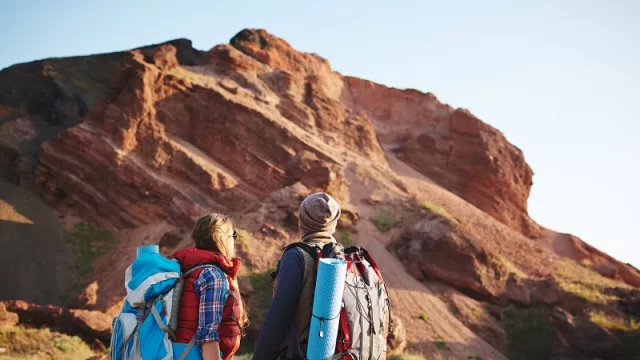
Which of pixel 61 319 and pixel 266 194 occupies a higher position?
pixel 266 194

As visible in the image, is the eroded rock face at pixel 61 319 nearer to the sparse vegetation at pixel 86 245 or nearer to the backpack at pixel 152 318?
the sparse vegetation at pixel 86 245

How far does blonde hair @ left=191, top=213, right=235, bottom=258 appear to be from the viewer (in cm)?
329

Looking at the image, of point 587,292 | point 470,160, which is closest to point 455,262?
point 587,292

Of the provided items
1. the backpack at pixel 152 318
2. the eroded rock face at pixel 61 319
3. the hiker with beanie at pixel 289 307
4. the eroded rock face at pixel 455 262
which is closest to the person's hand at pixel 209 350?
the backpack at pixel 152 318

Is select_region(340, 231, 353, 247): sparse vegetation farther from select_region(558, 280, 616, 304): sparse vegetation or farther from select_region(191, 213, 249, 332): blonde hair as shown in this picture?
select_region(191, 213, 249, 332): blonde hair

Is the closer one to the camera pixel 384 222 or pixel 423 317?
pixel 423 317

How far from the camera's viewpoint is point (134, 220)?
21.4 meters

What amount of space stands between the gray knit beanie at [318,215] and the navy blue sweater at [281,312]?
1.26 ft

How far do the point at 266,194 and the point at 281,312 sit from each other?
19.0 meters

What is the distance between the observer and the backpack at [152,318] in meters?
2.96

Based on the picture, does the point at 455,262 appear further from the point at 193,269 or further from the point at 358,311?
the point at 193,269

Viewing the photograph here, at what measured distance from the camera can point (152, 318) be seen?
9.91 feet

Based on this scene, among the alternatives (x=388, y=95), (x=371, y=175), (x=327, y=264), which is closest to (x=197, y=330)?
(x=327, y=264)

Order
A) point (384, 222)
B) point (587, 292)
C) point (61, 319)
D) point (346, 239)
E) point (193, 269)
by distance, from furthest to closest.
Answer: point (384, 222) < point (346, 239) < point (587, 292) < point (61, 319) < point (193, 269)
